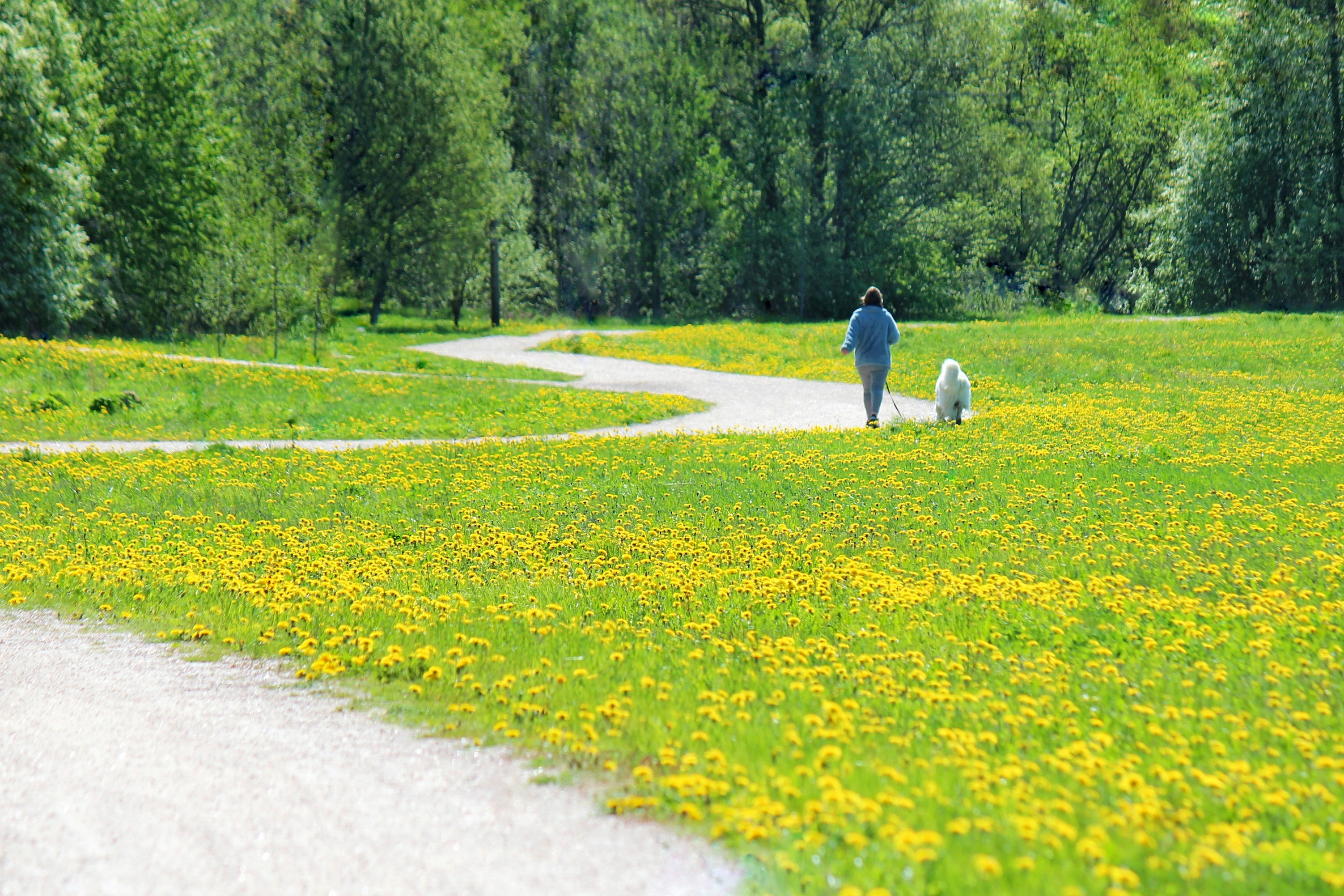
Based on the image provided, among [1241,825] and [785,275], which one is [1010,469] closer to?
[1241,825]

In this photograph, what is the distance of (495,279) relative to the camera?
52562 mm

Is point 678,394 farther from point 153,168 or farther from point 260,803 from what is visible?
point 153,168

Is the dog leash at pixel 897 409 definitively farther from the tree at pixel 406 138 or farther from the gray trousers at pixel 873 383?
the tree at pixel 406 138

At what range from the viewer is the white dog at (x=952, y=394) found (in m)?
16.8

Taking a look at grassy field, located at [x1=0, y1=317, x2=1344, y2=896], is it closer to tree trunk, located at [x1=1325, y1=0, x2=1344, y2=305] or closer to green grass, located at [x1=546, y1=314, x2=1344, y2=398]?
green grass, located at [x1=546, y1=314, x2=1344, y2=398]

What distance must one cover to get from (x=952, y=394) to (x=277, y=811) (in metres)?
13.8

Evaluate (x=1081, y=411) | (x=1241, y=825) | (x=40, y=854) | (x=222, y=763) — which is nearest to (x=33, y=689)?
(x=222, y=763)

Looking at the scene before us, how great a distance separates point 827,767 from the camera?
4.70 m

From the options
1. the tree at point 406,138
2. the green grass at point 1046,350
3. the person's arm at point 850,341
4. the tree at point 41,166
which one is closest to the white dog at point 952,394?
the person's arm at point 850,341

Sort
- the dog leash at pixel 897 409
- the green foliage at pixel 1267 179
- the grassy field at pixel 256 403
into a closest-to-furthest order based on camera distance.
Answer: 1. the grassy field at pixel 256 403
2. the dog leash at pixel 897 409
3. the green foliage at pixel 1267 179

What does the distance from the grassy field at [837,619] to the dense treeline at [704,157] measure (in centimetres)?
2429

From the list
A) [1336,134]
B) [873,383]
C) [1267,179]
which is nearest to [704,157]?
[1267,179]

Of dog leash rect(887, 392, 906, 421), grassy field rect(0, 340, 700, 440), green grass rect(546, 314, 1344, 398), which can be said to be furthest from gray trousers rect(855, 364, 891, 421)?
green grass rect(546, 314, 1344, 398)

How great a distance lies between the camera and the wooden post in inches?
2035
